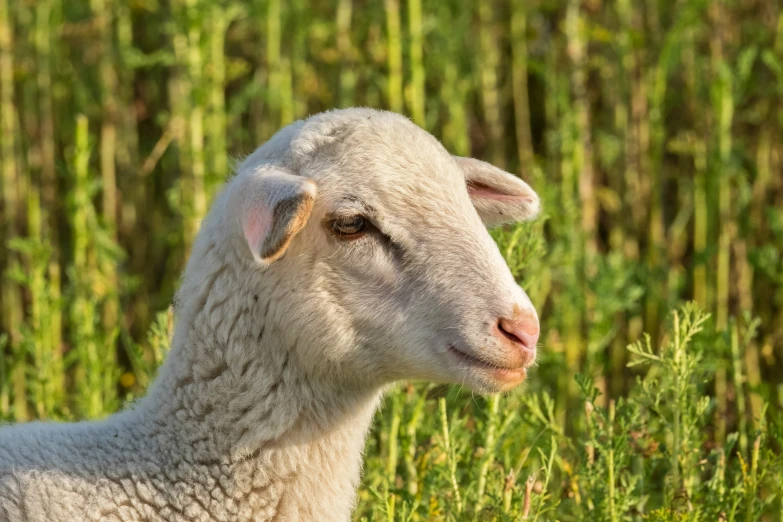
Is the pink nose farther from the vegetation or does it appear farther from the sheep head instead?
the vegetation

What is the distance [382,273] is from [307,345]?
0.28 meters

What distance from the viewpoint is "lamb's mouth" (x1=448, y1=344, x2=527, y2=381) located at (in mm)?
3137

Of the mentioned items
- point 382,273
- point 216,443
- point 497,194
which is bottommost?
point 216,443

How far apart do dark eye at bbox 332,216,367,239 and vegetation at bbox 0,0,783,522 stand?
1.54 metres

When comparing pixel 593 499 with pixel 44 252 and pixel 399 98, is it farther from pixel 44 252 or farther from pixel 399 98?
pixel 399 98

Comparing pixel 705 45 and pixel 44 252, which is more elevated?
pixel 705 45

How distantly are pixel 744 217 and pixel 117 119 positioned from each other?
4.19 m

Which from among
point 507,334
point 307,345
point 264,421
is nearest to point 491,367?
point 507,334

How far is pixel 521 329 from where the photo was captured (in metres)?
3.11

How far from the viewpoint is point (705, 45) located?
8.33 m

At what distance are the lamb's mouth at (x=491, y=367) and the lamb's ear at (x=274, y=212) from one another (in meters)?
0.53

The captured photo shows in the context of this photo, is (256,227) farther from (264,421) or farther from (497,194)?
(497,194)

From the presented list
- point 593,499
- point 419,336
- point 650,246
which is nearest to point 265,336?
point 419,336

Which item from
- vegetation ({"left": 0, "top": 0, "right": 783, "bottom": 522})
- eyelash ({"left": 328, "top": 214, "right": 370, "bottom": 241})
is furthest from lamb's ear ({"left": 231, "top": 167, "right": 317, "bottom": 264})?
vegetation ({"left": 0, "top": 0, "right": 783, "bottom": 522})
